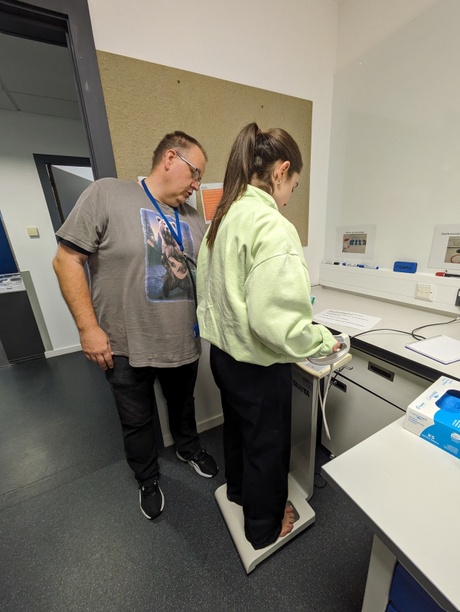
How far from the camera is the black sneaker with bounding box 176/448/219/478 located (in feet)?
4.64

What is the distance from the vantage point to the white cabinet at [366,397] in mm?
1032

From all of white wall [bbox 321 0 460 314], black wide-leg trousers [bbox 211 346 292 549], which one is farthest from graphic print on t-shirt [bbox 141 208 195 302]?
white wall [bbox 321 0 460 314]

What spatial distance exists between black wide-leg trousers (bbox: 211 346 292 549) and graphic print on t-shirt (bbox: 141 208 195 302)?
32 centimetres

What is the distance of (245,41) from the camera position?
130 cm

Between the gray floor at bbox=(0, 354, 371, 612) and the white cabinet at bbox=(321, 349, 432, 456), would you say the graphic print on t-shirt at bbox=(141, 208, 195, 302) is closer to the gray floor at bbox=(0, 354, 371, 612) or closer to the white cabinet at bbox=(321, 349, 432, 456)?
the white cabinet at bbox=(321, 349, 432, 456)

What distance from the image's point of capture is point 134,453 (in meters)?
1.21

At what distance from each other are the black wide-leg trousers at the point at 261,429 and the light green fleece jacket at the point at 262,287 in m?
0.09

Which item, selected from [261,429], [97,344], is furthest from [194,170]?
[261,429]

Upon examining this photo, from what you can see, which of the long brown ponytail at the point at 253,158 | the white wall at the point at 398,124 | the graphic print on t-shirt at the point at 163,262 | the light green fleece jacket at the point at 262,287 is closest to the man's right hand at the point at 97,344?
the graphic print on t-shirt at the point at 163,262

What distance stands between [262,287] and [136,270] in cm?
58

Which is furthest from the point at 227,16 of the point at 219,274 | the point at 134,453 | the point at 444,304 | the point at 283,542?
the point at 283,542

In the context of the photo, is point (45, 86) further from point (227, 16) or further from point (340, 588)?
point (340, 588)

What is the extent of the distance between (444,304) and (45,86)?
123 inches

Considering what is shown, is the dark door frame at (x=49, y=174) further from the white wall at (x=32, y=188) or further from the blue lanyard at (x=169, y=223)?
the blue lanyard at (x=169, y=223)
